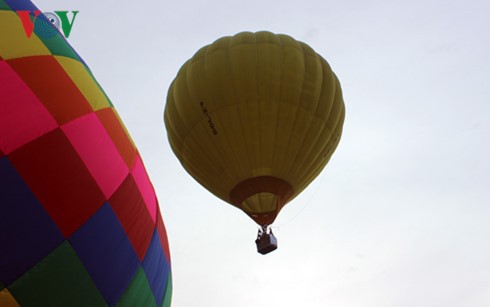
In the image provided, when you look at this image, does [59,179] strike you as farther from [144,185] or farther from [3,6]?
[3,6]

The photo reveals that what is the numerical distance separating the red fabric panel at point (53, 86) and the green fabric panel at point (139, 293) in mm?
1813

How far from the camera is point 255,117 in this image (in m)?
10.4

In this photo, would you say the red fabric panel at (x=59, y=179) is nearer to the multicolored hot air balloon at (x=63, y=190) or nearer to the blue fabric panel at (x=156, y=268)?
the multicolored hot air balloon at (x=63, y=190)

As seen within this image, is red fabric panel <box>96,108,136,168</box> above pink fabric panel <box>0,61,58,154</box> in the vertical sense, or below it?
above

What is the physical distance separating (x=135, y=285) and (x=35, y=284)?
4.07 ft

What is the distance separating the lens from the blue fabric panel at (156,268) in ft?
18.3

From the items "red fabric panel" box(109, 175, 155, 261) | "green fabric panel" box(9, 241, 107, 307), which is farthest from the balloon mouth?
"green fabric panel" box(9, 241, 107, 307)

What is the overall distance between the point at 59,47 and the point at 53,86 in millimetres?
796

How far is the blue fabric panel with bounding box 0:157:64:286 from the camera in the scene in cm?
406

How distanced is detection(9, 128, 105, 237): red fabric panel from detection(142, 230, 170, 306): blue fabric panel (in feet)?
3.58

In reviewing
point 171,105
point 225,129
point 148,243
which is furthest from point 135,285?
point 171,105

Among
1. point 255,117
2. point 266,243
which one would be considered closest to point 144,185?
point 255,117

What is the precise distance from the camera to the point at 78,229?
4570 millimetres

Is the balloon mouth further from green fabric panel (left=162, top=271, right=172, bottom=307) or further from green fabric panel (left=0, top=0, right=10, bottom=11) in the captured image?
green fabric panel (left=0, top=0, right=10, bottom=11)
